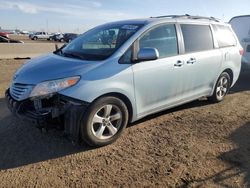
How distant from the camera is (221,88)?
6.57m

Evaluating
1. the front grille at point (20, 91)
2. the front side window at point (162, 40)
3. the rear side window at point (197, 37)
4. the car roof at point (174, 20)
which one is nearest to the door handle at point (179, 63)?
the front side window at point (162, 40)

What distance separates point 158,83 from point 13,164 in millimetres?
2413

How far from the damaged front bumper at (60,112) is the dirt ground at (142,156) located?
0.42 metres

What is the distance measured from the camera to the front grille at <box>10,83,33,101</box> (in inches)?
156

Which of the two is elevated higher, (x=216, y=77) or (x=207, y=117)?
(x=216, y=77)

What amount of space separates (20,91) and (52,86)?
0.55 m

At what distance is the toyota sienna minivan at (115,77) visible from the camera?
12.8ft

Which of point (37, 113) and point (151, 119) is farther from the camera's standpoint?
point (151, 119)

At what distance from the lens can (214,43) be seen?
19.9ft

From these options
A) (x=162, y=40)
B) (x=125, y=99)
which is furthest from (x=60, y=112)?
(x=162, y=40)

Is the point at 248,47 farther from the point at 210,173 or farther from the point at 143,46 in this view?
the point at 210,173

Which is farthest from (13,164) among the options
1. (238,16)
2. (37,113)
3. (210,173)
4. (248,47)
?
(238,16)

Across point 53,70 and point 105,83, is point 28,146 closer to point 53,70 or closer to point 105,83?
point 53,70

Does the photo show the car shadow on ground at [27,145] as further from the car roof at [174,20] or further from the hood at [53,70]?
the car roof at [174,20]
